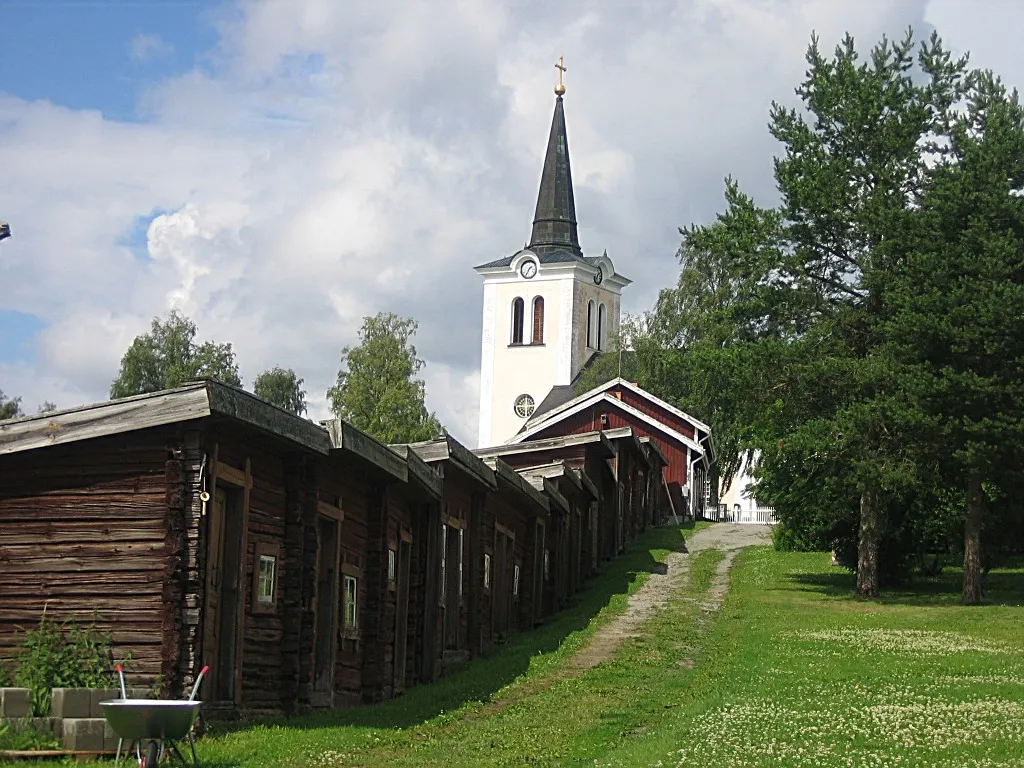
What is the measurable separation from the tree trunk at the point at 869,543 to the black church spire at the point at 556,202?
73.7 metres

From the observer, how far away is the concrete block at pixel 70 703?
43.4 ft

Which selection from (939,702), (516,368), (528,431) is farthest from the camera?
(516,368)

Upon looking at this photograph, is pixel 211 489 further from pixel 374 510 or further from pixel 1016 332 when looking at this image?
pixel 1016 332

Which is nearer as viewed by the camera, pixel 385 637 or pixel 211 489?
pixel 211 489

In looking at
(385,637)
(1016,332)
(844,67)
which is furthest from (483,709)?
(844,67)

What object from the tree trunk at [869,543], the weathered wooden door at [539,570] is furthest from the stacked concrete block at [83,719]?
the tree trunk at [869,543]

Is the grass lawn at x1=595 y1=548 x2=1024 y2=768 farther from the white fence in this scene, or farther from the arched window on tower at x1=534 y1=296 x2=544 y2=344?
the arched window on tower at x1=534 y1=296 x2=544 y2=344

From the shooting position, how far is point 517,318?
10712 centimetres

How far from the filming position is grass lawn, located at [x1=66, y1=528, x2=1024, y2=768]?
1402 centimetres

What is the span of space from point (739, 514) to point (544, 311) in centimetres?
3390

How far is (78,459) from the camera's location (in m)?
14.6

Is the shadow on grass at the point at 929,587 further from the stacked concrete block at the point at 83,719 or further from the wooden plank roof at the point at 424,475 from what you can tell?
the stacked concrete block at the point at 83,719

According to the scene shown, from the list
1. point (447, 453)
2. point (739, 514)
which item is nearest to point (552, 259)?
point (739, 514)

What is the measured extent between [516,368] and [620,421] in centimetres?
3772
